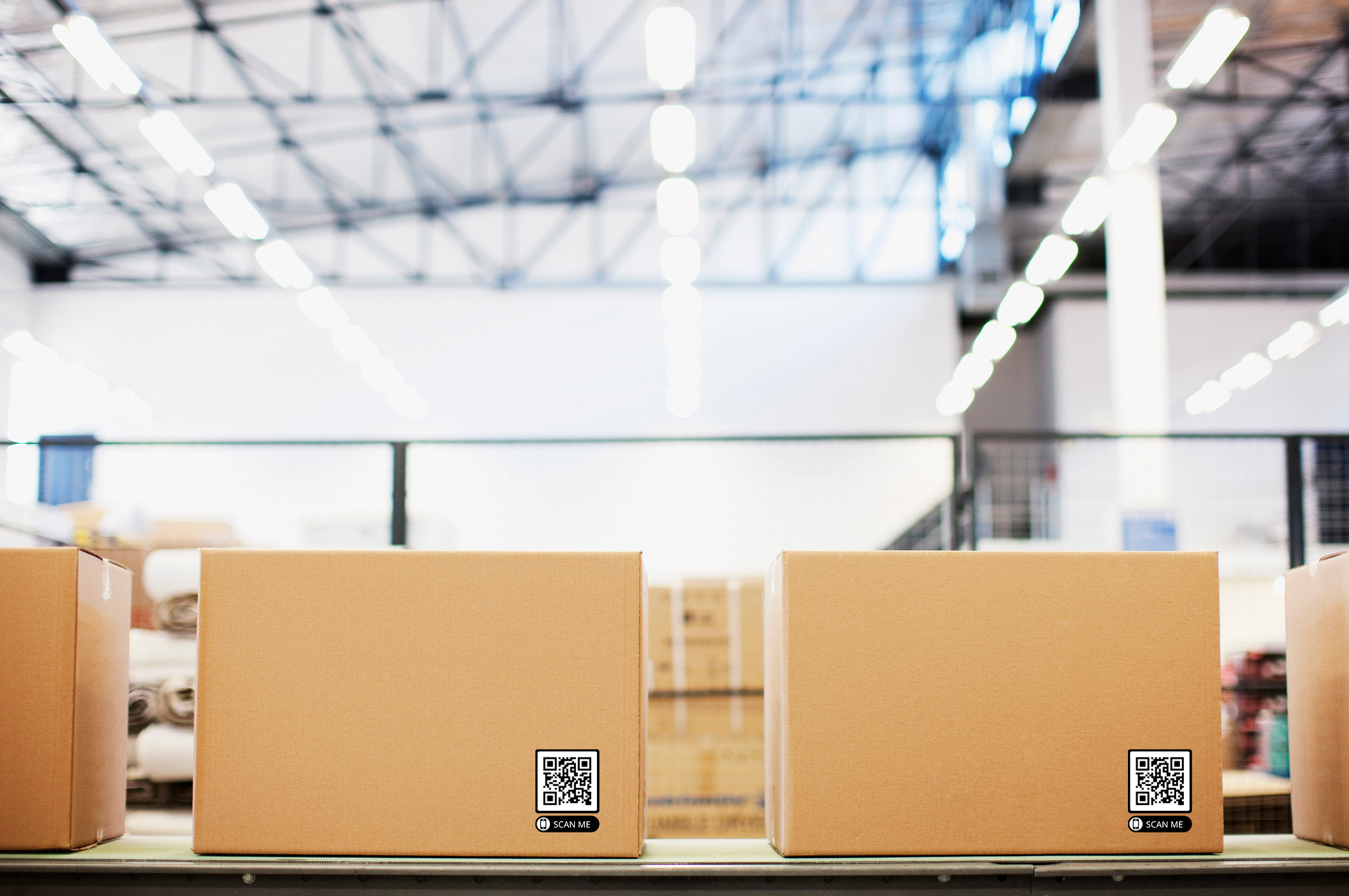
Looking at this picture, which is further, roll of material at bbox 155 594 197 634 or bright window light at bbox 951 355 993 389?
bright window light at bbox 951 355 993 389

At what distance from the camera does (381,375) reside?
11.1m

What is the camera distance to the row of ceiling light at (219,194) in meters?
5.36

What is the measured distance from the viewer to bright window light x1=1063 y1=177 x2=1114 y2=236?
7035mm

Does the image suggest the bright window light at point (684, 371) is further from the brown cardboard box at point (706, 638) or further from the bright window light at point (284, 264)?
the brown cardboard box at point (706, 638)

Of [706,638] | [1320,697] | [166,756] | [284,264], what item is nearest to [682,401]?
[284,264]

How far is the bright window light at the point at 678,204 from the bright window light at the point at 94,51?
10.7 ft

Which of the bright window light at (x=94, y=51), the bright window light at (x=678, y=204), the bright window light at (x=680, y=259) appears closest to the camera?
the bright window light at (x=94, y=51)

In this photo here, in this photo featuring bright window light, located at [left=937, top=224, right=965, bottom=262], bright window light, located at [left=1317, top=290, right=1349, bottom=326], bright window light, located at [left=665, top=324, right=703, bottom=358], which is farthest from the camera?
bright window light, located at [left=937, top=224, right=965, bottom=262]

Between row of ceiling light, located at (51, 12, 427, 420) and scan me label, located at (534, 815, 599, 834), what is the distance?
521 cm

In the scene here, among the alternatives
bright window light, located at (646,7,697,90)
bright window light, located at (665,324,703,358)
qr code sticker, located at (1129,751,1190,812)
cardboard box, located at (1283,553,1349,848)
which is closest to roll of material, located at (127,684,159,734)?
qr code sticker, located at (1129,751,1190,812)

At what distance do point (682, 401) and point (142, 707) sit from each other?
33.0ft

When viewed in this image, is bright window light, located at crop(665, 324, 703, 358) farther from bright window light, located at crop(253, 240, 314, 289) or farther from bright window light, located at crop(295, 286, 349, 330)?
bright window light, located at crop(253, 240, 314, 289)

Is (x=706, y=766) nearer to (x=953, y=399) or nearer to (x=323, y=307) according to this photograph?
(x=323, y=307)

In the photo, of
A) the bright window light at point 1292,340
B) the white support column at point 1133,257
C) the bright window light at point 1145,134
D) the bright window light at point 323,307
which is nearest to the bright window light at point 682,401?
the bright window light at point 323,307
